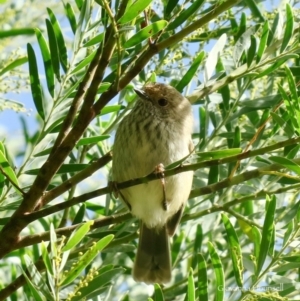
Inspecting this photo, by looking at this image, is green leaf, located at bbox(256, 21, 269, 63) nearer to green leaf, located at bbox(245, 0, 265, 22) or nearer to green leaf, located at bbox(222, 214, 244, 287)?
green leaf, located at bbox(245, 0, 265, 22)

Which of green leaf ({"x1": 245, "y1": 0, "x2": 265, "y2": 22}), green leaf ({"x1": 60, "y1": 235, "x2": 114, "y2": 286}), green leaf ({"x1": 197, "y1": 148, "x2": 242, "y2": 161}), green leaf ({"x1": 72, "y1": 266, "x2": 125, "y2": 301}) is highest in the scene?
green leaf ({"x1": 245, "y1": 0, "x2": 265, "y2": 22})

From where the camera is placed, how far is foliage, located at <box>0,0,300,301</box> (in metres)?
2.10

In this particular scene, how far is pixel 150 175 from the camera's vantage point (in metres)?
2.22

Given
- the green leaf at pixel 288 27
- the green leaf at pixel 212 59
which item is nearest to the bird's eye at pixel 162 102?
the green leaf at pixel 212 59

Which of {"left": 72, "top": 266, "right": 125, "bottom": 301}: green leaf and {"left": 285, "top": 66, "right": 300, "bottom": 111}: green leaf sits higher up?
{"left": 285, "top": 66, "right": 300, "bottom": 111}: green leaf

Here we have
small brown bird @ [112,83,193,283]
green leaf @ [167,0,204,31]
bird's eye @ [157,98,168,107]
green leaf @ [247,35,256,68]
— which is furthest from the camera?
bird's eye @ [157,98,168,107]

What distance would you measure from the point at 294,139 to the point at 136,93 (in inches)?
52.4

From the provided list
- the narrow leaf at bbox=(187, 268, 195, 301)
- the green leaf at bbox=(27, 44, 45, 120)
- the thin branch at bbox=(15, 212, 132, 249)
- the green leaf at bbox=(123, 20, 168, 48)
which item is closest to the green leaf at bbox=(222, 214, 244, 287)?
the narrow leaf at bbox=(187, 268, 195, 301)

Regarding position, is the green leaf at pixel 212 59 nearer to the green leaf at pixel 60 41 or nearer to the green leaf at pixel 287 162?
the green leaf at pixel 60 41

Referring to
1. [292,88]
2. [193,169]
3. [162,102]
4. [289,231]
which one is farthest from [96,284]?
[162,102]

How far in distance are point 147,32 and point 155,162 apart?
4.97ft

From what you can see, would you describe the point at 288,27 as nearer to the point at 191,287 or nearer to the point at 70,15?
the point at 70,15

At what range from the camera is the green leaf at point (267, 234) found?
2254 millimetres

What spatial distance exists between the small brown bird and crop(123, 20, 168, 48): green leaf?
1.15 metres
